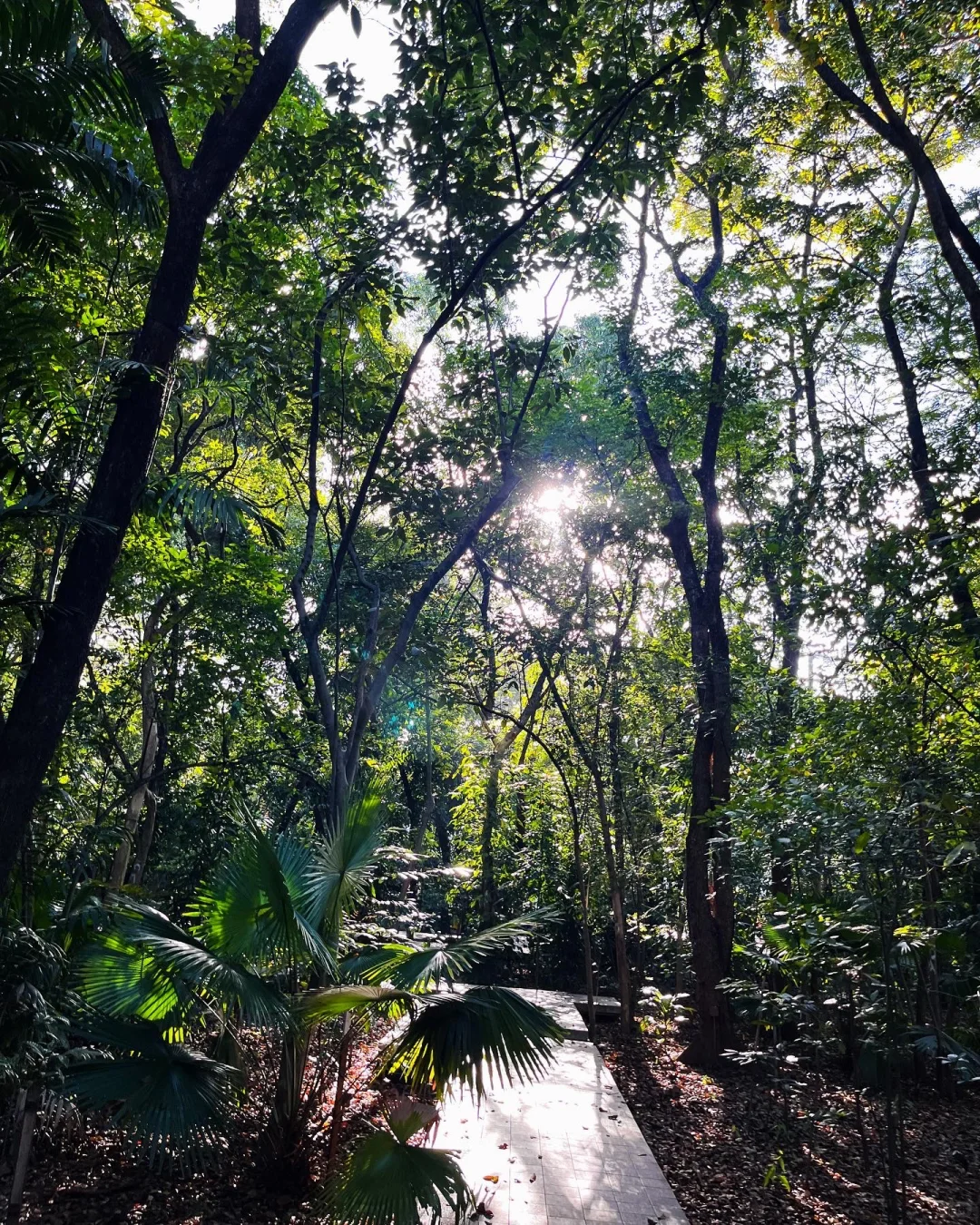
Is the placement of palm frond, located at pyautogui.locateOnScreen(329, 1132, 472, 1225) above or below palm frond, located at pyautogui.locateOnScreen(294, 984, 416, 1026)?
below

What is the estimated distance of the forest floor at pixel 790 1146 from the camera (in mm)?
5051

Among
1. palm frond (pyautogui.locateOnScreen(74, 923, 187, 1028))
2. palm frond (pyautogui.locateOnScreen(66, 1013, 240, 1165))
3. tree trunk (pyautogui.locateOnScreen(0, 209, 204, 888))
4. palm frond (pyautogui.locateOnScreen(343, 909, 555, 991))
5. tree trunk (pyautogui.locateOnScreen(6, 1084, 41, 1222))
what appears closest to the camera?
palm frond (pyautogui.locateOnScreen(66, 1013, 240, 1165))

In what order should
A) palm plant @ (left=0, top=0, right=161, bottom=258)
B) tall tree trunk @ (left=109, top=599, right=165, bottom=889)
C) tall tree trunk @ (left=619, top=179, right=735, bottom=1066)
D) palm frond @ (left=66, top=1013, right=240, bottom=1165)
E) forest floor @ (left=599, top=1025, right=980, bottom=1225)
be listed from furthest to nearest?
1. tall tree trunk @ (left=619, top=179, right=735, bottom=1066)
2. tall tree trunk @ (left=109, top=599, right=165, bottom=889)
3. forest floor @ (left=599, top=1025, right=980, bottom=1225)
4. palm frond @ (left=66, top=1013, right=240, bottom=1165)
5. palm plant @ (left=0, top=0, right=161, bottom=258)

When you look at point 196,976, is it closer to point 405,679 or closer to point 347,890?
point 347,890

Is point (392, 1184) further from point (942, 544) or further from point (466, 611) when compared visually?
point (466, 611)

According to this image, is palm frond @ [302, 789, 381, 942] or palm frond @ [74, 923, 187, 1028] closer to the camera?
palm frond @ [74, 923, 187, 1028]

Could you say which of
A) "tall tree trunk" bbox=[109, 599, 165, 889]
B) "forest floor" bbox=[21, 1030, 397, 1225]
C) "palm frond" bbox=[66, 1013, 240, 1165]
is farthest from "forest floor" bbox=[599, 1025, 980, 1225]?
"tall tree trunk" bbox=[109, 599, 165, 889]

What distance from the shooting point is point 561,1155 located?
5.25 metres

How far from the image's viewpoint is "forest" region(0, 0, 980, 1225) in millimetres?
3654

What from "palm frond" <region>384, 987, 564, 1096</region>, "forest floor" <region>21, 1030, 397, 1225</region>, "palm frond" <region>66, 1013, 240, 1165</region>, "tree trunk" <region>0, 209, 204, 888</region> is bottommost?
"forest floor" <region>21, 1030, 397, 1225</region>

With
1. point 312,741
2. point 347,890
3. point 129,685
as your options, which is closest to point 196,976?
point 347,890

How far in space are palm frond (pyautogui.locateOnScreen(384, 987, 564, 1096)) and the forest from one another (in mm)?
23

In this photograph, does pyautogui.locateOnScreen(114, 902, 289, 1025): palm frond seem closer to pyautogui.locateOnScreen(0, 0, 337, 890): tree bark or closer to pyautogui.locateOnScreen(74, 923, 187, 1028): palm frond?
pyautogui.locateOnScreen(74, 923, 187, 1028): palm frond

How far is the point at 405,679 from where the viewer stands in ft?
36.7
